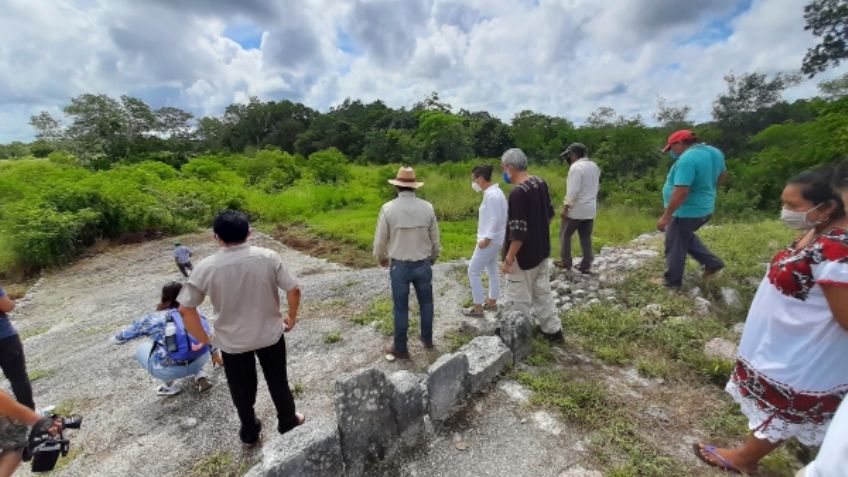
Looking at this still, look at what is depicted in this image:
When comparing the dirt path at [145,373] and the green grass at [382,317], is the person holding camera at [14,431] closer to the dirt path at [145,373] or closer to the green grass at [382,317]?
the dirt path at [145,373]

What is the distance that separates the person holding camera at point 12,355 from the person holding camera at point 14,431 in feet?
3.16

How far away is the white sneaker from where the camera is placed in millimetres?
3686

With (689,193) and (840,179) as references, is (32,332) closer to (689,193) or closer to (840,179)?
(689,193)

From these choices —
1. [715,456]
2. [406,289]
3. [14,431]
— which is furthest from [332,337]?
[715,456]

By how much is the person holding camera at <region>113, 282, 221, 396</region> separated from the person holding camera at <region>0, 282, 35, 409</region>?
793mm

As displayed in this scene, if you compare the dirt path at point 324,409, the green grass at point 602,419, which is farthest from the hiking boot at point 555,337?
the green grass at point 602,419

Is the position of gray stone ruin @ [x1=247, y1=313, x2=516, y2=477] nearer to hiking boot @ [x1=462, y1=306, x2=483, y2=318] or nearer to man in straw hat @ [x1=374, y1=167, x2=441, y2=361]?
man in straw hat @ [x1=374, y1=167, x2=441, y2=361]

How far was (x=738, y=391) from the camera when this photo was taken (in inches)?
85.2

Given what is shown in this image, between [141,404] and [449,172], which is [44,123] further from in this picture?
[141,404]

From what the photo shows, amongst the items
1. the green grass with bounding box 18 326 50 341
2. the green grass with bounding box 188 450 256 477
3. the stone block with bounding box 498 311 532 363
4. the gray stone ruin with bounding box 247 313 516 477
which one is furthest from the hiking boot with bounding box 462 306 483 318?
the green grass with bounding box 18 326 50 341

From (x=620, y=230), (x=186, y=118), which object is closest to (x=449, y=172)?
(x=620, y=230)

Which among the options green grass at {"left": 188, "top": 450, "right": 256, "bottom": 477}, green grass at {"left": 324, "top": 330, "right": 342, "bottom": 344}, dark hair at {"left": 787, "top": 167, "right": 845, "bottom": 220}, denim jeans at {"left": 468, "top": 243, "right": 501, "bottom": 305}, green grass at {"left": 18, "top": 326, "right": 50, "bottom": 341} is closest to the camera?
dark hair at {"left": 787, "top": 167, "right": 845, "bottom": 220}

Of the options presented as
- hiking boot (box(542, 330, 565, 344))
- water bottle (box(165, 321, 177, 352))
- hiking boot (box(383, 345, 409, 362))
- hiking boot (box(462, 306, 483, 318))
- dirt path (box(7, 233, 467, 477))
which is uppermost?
water bottle (box(165, 321, 177, 352))

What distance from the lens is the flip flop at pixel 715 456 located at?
2243mm
